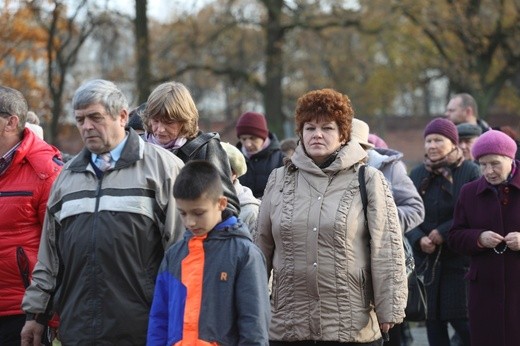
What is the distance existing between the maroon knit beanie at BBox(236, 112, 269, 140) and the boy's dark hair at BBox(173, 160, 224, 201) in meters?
5.18

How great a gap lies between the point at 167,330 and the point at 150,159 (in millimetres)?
901

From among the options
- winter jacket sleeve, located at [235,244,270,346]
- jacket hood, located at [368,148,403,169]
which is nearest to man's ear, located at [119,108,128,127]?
winter jacket sleeve, located at [235,244,270,346]

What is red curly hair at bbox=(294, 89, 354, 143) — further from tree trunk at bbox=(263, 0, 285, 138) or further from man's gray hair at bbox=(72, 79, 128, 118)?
tree trunk at bbox=(263, 0, 285, 138)

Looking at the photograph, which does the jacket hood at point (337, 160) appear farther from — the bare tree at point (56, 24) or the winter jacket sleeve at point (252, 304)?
the bare tree at point (56, 24)

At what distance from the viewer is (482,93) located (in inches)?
1214

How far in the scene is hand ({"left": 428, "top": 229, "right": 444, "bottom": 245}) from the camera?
8.82 meters

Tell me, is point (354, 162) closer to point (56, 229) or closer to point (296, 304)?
point (296, 304)

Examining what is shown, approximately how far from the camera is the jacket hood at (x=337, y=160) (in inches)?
233

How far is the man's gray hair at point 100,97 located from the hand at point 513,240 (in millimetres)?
3488

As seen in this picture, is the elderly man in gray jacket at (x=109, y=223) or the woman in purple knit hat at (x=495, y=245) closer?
the elderly man in gray jacket at (x=109, y=223)

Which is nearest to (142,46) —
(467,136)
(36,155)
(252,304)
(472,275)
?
(467,136)

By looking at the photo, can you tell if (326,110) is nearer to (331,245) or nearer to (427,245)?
(331,245)

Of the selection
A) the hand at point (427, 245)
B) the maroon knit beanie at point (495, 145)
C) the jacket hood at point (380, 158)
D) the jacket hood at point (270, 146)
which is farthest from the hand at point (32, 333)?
the jacket hood at point (270, 146)

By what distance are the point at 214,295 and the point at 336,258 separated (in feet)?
4.02
